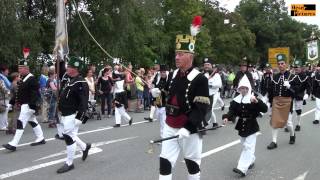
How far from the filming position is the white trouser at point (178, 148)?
238 inches

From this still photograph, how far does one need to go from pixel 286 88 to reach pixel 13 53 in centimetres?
1074

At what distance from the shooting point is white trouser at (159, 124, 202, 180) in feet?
19.8

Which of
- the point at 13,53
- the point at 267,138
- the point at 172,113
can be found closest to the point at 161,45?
the point at 13,53

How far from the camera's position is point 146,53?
33.4m

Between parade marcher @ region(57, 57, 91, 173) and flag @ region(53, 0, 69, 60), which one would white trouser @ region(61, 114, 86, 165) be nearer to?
parade marcher @ region(57, 57, 91, 173)

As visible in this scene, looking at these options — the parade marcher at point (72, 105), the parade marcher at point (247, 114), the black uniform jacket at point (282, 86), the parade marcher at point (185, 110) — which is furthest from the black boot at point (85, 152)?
the black uniform jacket at point (282, 86)

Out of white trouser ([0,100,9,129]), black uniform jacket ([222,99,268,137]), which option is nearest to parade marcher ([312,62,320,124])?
black uniform jacket ([222,99,268,137])

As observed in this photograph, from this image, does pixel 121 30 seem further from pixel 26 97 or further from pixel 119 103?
pixel 26 97

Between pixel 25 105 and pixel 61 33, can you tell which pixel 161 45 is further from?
pixel 25 105

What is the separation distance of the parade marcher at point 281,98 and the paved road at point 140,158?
48 centimetres

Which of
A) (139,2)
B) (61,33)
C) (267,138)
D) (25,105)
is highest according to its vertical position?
(139,2)

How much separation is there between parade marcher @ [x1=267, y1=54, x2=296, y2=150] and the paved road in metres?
0.48

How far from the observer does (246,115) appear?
874 centimetres

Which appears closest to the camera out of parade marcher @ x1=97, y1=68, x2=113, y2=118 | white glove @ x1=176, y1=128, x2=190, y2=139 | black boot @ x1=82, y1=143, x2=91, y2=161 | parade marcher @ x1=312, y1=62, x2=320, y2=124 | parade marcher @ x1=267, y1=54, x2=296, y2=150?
white glove @ x1=176, y1=128, x2=190, y2=139
